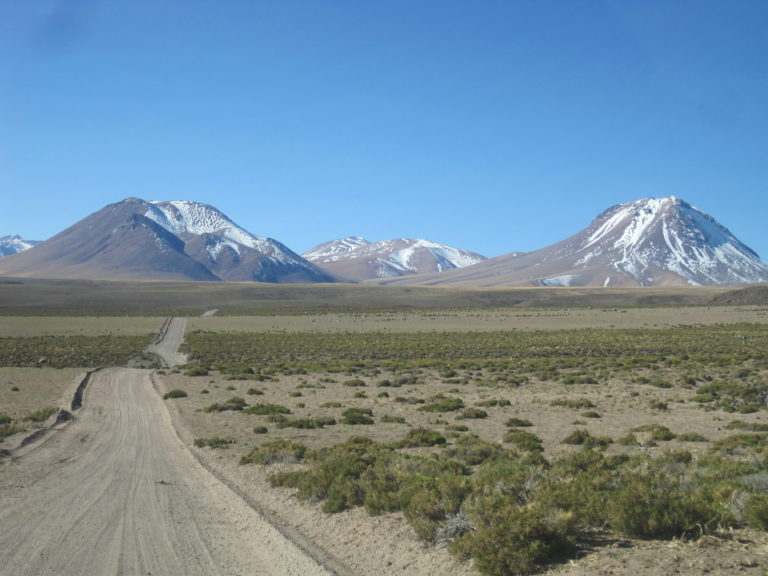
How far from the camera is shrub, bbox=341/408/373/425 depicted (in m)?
21.2

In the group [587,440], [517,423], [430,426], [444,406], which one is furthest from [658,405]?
[430,426]

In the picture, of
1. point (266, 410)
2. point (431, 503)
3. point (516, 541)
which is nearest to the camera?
point (516, 541)

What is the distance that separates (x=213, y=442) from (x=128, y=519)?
664 centimetres

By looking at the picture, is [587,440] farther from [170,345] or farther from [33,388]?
[170,345]

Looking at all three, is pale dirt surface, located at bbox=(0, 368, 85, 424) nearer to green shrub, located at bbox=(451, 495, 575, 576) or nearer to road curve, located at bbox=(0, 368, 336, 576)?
road curve, located at bbox=(0, 368, 336, 576)

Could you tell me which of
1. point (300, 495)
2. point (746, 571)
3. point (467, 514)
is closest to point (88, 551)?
point (300, 495)

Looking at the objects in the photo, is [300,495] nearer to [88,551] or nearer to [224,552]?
[224,552]

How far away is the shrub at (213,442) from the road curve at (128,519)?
50 cm

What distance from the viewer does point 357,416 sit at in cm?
2156

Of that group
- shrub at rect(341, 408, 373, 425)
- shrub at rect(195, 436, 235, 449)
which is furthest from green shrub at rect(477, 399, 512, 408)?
shrub at rect(195, 436, 235, 449)

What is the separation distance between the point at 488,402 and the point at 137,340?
157 feet

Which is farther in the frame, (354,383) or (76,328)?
(76,328)

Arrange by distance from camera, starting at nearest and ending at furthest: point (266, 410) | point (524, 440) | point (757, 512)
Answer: point (757, 512), point (524, 440), point (266, 410)

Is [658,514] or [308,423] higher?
[658,514]
